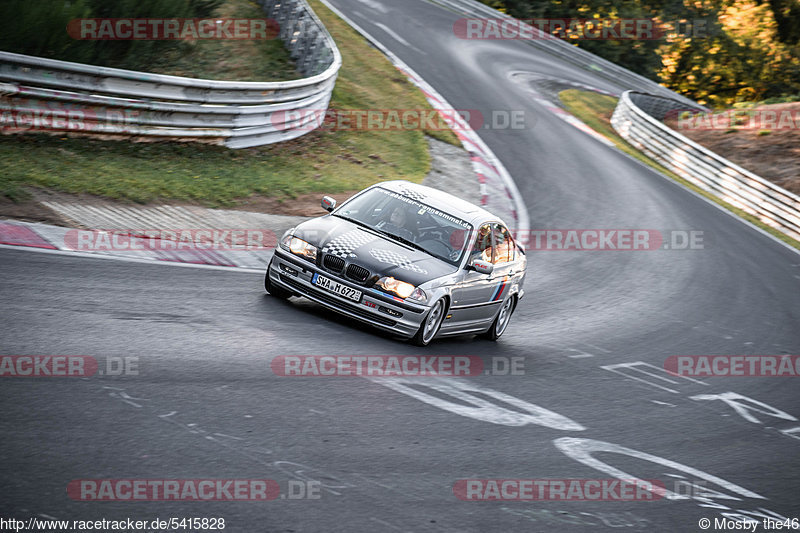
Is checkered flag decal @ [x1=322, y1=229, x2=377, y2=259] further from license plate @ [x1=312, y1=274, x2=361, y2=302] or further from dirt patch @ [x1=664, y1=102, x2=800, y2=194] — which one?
dirt patch @ [x1=664, y1=102, x2=800, y2=194]

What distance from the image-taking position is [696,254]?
18.7m

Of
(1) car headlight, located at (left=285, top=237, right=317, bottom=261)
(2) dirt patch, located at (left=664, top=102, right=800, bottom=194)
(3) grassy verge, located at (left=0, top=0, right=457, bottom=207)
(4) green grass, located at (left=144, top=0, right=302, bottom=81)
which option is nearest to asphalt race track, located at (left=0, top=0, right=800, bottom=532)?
(1) car headlight, located at (left=285, top=237, right=317, bottom=261)

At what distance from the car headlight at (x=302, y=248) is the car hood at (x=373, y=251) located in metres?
0.05

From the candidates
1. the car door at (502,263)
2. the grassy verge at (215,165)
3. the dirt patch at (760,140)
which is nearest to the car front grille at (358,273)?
the car door at (502,263)

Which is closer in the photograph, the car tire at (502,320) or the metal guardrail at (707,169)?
the car tire at (502,320)

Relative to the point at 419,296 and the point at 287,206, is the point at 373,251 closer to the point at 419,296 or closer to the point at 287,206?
the point at 419,296

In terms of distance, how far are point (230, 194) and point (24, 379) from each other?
322 inches

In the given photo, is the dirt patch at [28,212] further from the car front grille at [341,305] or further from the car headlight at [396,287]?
the car headlight at [396,287]

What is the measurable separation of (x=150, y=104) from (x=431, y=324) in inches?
302

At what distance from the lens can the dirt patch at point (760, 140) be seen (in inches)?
1086

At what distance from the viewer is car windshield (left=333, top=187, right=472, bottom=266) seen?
9727 mm

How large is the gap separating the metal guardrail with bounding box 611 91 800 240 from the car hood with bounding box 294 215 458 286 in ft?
55.6

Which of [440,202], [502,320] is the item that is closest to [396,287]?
[440,202]

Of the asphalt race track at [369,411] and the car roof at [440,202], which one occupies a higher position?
the car roof at [440,202]
